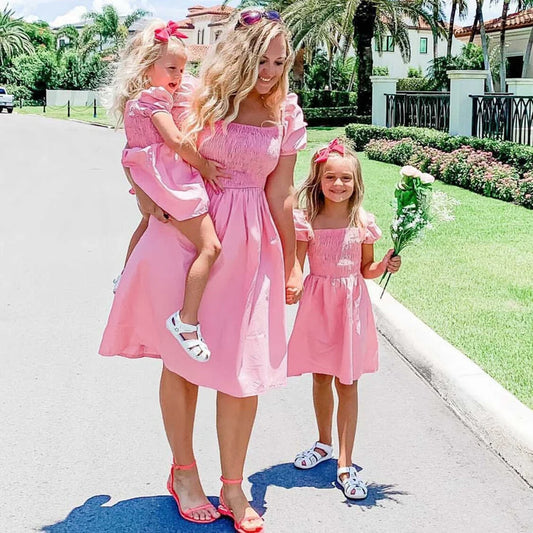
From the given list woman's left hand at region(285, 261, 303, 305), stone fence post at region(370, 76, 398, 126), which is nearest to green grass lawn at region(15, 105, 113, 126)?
stone fence post at region(370, 76, 398, 126)

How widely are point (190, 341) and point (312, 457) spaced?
119 cm

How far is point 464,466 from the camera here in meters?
4.12

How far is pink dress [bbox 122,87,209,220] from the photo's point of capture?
3.28 meters

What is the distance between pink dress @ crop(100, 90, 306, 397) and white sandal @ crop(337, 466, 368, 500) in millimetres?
671

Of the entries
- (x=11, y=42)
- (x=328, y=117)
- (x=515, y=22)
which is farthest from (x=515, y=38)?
(x=11, y=42)

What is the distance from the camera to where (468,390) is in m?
4.80

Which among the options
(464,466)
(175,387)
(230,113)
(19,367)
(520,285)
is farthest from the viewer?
(520,285)

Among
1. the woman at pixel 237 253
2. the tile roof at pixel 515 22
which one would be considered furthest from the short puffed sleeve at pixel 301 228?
the tile roof at pixel 515 22

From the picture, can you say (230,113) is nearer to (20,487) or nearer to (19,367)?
(20,487)

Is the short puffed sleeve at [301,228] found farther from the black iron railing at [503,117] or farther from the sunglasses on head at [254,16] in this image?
the black iron railing at [503,117]

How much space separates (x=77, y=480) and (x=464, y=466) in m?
1.83

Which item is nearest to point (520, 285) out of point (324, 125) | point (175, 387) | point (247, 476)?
point (247, 476)

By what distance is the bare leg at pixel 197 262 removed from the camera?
328cm

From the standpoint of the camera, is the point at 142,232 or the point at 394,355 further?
the point at 394,355
